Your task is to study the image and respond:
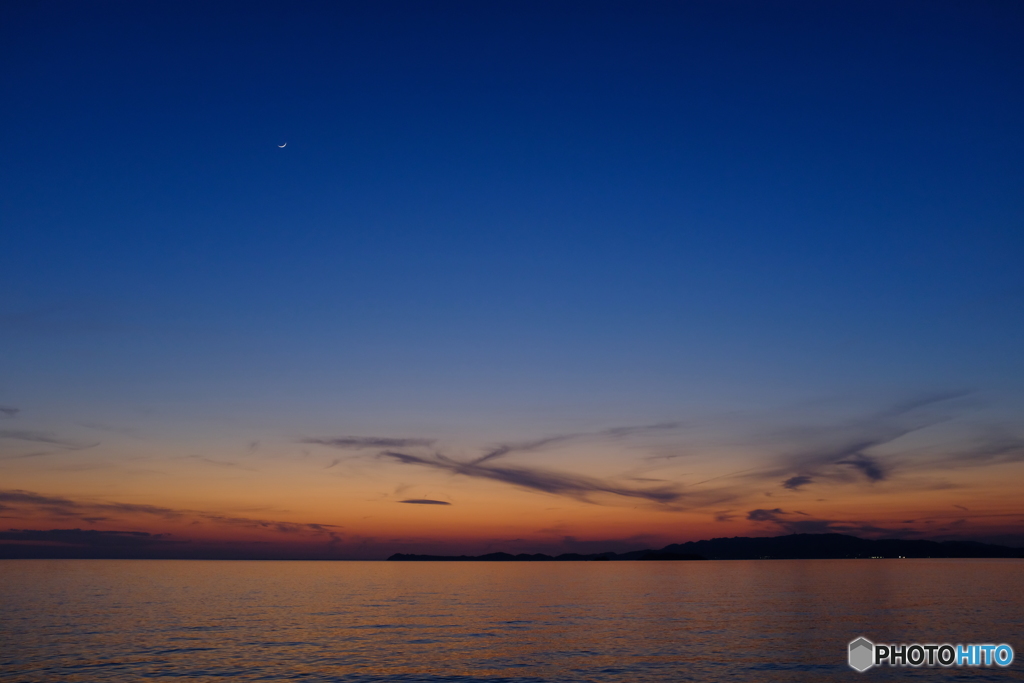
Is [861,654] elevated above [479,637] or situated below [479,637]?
above

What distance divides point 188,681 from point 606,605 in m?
74.9

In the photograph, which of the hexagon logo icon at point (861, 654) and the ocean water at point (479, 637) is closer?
the ocean water at point (479, 637)

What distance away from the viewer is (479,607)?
10769 centimetres

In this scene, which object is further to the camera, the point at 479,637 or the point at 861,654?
the point at 479,637

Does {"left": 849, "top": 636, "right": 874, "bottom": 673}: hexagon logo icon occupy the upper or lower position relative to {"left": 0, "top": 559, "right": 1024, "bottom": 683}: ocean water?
upper

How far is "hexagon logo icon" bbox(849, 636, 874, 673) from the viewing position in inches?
2137

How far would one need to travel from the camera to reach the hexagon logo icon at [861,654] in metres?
54.3

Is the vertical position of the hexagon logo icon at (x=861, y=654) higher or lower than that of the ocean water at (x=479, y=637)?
higher

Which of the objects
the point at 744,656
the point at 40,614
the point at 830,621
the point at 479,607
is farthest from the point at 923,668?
the point at 40,614

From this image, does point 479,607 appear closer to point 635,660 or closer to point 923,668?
point 635,660

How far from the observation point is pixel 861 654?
193ft

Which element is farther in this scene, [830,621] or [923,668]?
[830,621]

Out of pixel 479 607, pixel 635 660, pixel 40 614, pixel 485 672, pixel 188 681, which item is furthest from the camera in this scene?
pixel 479 607

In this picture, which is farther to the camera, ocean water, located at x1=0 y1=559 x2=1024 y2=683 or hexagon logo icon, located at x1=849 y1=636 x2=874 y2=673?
hexagon logo icon, located at x1=849 y1=636 x2=874 y2=673
